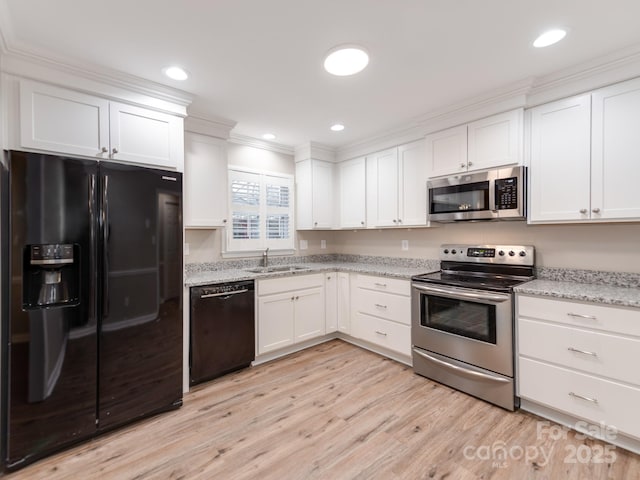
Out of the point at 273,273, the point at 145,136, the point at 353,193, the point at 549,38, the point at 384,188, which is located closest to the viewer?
the point at 549,38

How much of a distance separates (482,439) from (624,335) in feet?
3.42

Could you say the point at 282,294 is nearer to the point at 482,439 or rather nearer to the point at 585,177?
the point at 482,439

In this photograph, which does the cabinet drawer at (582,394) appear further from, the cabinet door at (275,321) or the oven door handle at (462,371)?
the cabinet door at (275,321)

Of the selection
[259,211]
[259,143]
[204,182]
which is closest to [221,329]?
[204,182]

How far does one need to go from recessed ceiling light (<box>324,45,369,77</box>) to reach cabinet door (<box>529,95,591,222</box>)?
147 centimetres

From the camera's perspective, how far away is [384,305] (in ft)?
10.3

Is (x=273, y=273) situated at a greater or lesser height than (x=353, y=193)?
lesser

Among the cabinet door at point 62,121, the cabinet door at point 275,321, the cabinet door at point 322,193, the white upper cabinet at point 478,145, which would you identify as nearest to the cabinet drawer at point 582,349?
the white upper cabinet at point 478,145

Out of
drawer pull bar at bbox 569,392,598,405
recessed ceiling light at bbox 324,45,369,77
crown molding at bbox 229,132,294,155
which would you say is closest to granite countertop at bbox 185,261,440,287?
drawer pull bar at bbox 569,392,598,405

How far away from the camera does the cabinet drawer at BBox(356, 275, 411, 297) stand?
2953 millimetres

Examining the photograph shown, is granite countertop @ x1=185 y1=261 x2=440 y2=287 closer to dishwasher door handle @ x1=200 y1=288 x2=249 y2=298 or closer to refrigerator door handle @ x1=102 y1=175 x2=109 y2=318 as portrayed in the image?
dishwasher door handle @ x1=200 y1=288 x2=249 y2=298

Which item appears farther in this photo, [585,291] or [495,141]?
[495,141]

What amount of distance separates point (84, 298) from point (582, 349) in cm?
314

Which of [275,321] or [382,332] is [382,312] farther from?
[275,321]
